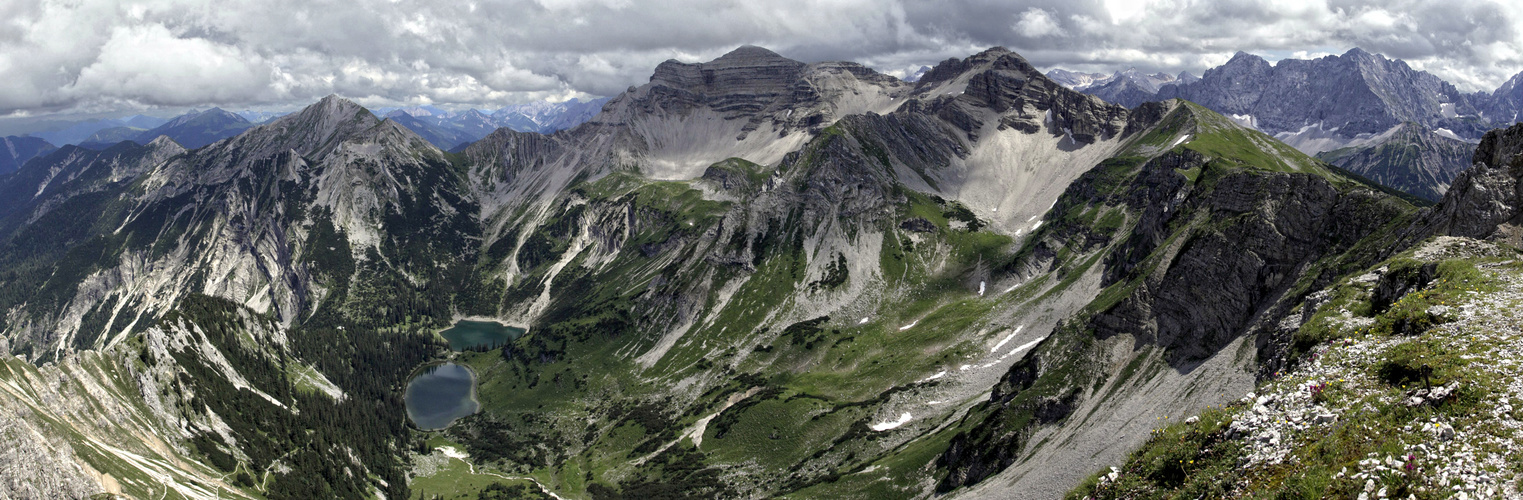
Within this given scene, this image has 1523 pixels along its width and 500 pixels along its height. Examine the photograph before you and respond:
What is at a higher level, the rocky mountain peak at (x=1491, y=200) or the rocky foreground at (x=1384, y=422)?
the rocky mountain peak at (x=1491, y=200)

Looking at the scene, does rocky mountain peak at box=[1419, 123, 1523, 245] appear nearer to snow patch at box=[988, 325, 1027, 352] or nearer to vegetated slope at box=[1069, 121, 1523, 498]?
vegetated slope at box=[1069, 121, 1523, 498]

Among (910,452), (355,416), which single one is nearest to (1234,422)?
(910,452)

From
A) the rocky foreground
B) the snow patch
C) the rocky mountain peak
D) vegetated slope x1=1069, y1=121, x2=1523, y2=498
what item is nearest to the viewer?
the rocky foreground

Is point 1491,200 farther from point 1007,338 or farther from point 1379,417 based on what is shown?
point 1007,338

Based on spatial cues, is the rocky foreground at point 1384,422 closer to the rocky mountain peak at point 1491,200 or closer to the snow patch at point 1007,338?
the rocky mountain peak at point 1491,200

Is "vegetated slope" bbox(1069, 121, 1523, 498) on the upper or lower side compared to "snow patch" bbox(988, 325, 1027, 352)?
upper

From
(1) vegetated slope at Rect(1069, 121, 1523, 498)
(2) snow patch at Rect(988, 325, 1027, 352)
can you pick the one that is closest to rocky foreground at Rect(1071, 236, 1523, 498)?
(1) vegetated slope at Rect(1069, 121, 1523, 498)

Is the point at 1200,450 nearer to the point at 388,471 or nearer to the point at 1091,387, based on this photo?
the point at 1091,387

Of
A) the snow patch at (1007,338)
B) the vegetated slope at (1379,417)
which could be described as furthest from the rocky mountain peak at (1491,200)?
the snow patch at (1007,338)

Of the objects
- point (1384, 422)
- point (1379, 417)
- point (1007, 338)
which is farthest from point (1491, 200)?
point (1007, 338)
